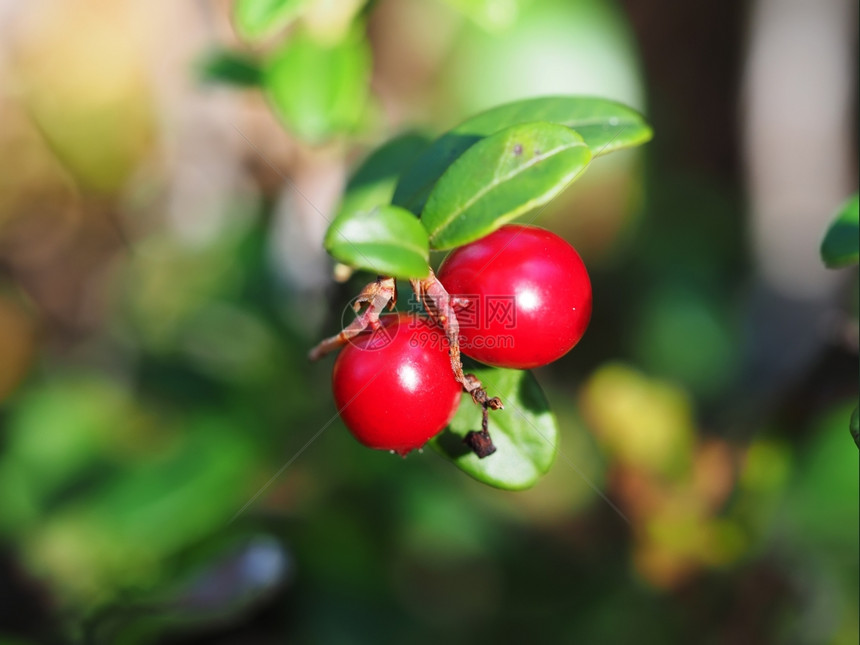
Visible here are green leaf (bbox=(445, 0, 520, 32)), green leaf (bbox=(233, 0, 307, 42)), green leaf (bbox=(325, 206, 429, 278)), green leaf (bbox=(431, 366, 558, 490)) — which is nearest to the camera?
green leaf (bbox=(325, 206, 429, 278))

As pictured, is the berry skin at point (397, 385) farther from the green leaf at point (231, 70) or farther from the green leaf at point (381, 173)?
the green leaf at point (231, 70)

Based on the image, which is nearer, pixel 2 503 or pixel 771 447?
pixel 771 447

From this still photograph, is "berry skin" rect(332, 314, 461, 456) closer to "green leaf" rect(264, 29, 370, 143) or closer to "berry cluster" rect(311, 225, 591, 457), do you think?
"berry cluster" rect(311, 225, 591, 457)

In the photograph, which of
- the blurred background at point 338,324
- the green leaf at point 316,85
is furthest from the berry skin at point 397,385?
the green leaf at point 316,85

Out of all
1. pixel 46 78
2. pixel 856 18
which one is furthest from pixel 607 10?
pixel 46 78

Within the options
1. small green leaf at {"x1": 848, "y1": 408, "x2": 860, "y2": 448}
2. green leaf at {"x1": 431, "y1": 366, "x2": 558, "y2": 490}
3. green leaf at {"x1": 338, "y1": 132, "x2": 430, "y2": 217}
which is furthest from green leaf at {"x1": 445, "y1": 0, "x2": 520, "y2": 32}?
small green leaf at {"x1": 848, "y1": 408, "x2": 860, "y2": 448}

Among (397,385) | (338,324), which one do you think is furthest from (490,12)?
(397,385)

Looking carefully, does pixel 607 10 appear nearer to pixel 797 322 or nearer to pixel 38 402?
pixel 797 322
